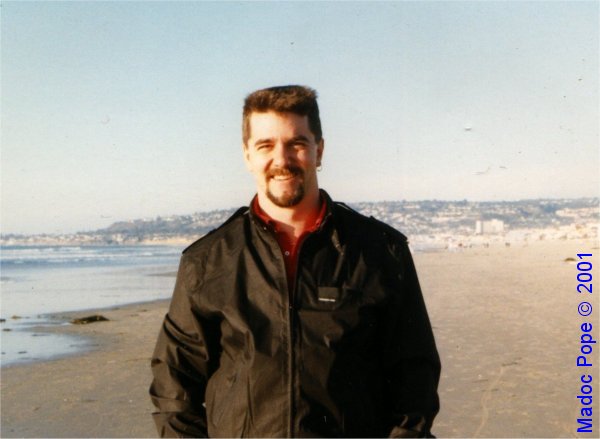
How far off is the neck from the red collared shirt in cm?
1

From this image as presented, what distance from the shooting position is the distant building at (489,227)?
68.2 meters

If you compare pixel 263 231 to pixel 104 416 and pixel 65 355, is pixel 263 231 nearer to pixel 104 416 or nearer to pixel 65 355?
pixel 104 416

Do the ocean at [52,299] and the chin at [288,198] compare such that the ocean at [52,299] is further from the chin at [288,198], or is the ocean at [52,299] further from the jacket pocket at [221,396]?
the chin at [288,198]

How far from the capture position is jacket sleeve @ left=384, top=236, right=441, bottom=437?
229 centimetres

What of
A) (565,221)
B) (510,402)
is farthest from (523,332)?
(565,221)

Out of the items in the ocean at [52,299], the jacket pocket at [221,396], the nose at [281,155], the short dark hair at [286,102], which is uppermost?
the short dark hair at [286,102]

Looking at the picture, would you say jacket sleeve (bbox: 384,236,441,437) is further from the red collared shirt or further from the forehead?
the forehead

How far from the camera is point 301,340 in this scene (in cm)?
221

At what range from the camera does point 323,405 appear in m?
2.18

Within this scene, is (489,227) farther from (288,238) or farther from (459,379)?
(288,238)

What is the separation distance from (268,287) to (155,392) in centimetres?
58

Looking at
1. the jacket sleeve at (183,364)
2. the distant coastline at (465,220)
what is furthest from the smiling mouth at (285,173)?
the distant coastline at (465,220)

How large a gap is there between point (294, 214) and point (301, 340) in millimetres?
459

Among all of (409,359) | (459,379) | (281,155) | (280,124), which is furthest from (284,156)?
(459,379)
